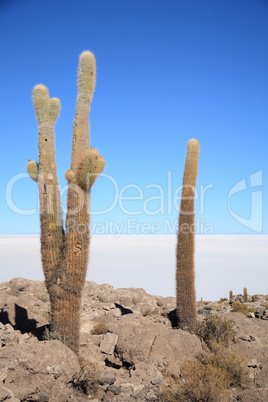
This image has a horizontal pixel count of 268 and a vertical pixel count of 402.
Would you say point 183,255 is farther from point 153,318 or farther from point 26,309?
point 26,309

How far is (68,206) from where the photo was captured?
912cm

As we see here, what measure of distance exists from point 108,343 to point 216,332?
3600 mm

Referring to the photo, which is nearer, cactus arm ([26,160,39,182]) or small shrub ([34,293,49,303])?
cactus arm ([26,160,39,182])

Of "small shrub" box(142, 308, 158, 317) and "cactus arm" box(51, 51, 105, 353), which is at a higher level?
"cactus arm" box(51, 51, 105, 353)

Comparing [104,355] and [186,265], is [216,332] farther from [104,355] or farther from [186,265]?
[104,355]

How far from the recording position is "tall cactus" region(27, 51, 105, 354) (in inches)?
344

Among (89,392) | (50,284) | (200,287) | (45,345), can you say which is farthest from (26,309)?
(200,287)

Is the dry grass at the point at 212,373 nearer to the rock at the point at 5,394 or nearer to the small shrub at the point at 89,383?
the small shrub at the point at 89,383

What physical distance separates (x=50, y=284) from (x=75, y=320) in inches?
46.2

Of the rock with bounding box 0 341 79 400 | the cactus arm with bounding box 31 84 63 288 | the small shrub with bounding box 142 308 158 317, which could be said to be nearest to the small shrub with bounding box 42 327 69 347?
the rock with bounding box 0 341 79 400

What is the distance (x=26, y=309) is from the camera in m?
12.7

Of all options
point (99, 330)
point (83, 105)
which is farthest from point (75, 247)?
point (83, 105)

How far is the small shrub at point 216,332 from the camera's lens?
34.1ft

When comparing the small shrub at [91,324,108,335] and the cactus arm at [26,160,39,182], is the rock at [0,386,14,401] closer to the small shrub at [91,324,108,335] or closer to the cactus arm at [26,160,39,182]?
the small shrub at [91,324,108,335]
